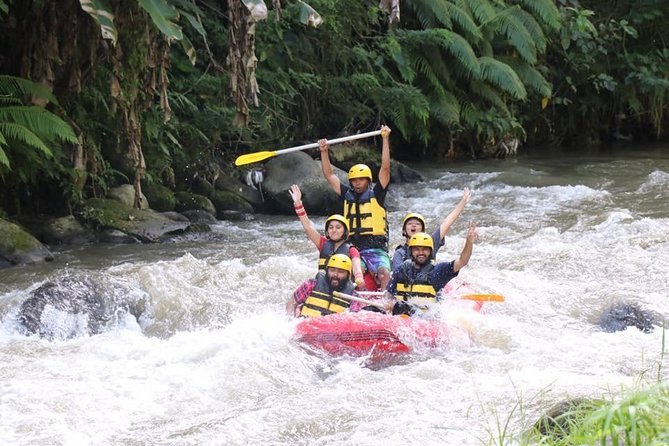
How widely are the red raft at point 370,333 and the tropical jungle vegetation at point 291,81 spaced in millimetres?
3086

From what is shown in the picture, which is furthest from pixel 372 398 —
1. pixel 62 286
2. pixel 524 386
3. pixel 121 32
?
pixel 121 32

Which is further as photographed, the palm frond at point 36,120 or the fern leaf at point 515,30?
the fern leaf at point 515,30

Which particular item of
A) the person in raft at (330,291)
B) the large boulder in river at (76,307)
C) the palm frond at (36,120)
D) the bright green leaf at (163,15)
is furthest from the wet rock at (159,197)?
the person in raft at (330,291)

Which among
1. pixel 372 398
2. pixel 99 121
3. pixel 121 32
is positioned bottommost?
pixel 372 398

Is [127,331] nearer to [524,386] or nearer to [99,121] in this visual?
[524,386]

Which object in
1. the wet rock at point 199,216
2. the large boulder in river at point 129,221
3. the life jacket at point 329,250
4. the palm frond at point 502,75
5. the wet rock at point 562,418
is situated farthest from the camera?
the palm frond at point 502,75

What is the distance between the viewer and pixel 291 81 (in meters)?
13.6

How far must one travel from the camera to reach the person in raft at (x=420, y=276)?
7105 millimetres

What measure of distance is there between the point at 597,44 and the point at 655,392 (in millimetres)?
15587

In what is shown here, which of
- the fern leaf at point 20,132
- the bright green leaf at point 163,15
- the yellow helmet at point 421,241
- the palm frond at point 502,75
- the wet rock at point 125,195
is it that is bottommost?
the yellow helmet at point 421,241

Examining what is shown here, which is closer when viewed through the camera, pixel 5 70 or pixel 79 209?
pixel 5 70

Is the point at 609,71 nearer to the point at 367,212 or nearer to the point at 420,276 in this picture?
the point at 367,212

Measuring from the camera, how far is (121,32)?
30.7ft

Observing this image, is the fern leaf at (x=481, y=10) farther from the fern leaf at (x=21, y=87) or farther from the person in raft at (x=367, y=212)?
the fern leaf at (x=21, y=87)
